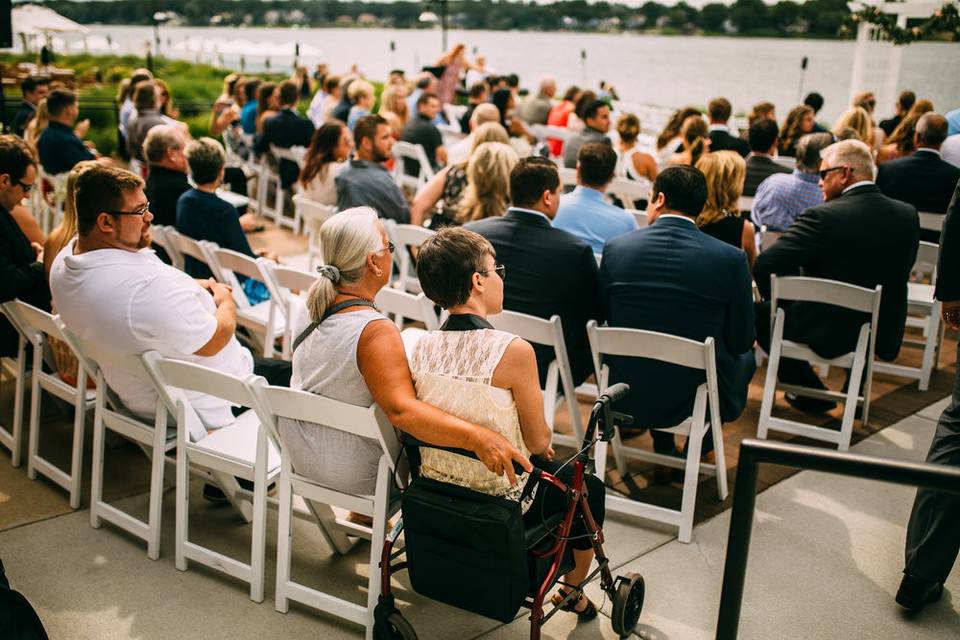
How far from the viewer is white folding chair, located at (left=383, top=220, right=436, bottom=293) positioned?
502 cm

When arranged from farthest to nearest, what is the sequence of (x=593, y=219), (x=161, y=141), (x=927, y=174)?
(x=927, y=174)
(x=161, y=141)
(x=593, y=219)

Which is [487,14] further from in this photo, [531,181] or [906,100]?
[531,181]

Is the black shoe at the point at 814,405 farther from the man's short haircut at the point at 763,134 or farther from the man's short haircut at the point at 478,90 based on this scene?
the man's short haircut at the point at 478,90

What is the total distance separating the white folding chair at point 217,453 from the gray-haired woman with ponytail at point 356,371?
19 centimetres

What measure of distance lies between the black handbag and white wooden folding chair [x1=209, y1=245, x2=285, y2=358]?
2.13m

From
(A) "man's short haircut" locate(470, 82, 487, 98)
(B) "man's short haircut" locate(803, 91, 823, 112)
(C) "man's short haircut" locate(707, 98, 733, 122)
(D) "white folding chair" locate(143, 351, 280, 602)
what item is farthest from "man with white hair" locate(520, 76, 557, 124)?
(D) "white folding chair" locate(143, 351, 280, 602)

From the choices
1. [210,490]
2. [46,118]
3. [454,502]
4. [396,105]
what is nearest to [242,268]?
[210,490]

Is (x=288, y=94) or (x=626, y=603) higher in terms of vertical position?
(x=288, y=94)

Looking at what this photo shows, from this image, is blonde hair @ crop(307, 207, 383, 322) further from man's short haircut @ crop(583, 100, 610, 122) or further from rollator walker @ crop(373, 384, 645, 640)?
man's short haircut @ crop(583, 100, 610, 122)

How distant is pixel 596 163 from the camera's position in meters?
4.41

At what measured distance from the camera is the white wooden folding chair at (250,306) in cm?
424

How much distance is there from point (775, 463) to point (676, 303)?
1.83m

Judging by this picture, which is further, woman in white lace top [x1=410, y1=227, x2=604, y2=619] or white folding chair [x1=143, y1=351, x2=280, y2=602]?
white folding chair [x1=143, y1=351, x2=280, y2=602]

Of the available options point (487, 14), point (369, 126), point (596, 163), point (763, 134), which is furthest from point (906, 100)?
point (487, 14)
